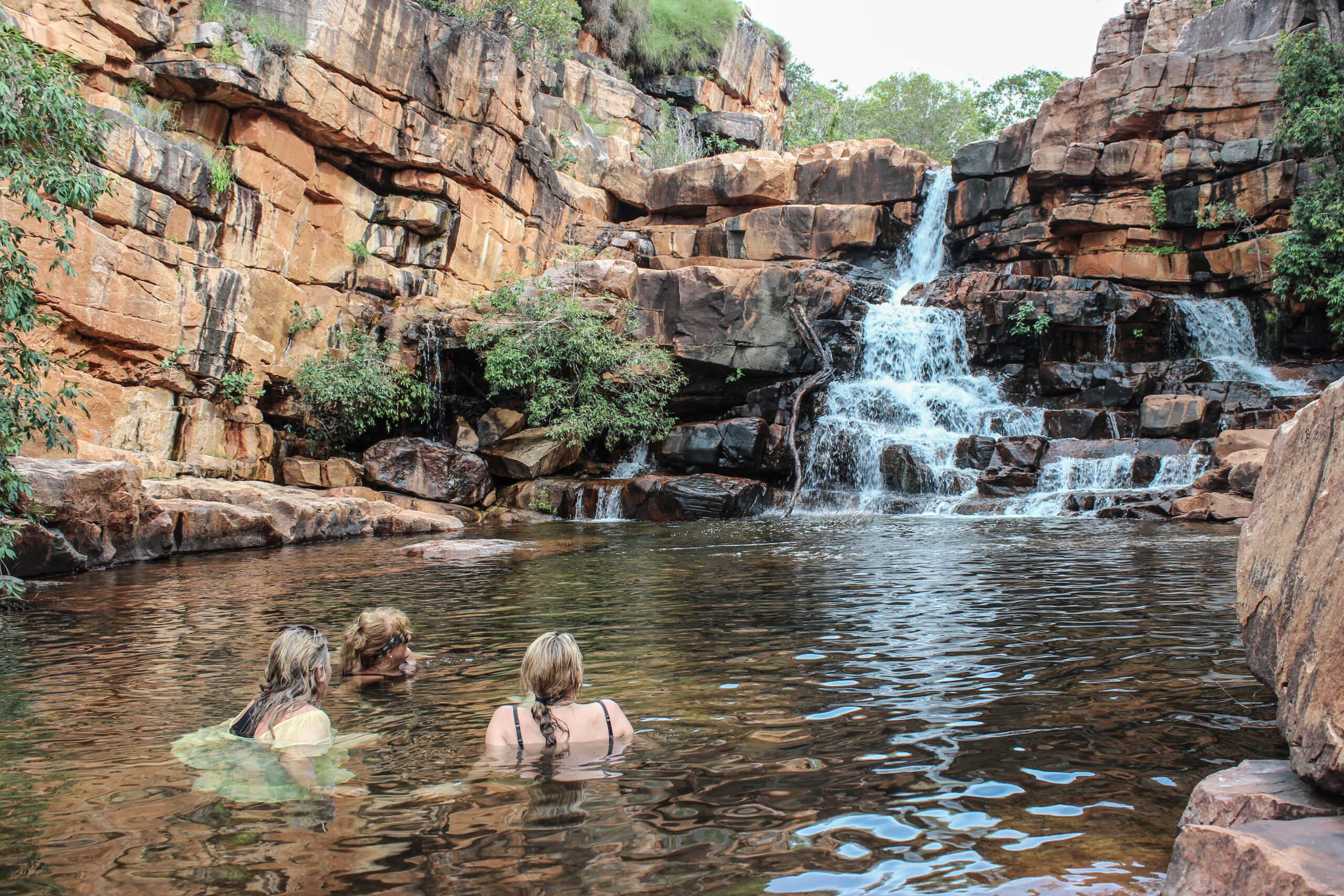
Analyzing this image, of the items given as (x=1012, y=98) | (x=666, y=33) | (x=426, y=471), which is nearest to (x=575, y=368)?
(x=426, y=471)

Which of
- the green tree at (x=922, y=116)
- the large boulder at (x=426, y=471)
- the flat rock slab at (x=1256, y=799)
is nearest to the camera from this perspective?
the flat rock slab at (x=1256, y=799)

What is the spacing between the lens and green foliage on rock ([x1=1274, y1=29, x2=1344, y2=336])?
20781mm

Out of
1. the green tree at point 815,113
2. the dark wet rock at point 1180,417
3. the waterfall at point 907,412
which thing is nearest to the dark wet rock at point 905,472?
the waterfall at point 907,412

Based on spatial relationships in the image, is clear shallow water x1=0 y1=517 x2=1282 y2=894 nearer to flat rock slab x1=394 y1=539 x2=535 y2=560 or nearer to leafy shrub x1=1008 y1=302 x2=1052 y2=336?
flat rock slab x1=394 y1=539 x2=535 y2=560

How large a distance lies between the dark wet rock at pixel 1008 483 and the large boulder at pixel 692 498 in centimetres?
507

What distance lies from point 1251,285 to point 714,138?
2226 cm

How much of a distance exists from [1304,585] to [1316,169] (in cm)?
2507

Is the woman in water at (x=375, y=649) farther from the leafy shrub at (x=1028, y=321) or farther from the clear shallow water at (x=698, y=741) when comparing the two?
the leafy shrub at (x=1028, y=321)

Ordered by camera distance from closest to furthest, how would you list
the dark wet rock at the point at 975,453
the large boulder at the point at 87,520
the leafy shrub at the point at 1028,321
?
the large boulder at the point at 87,520 → the dark wet rock at the point at 975,453 → the leafy shrub at the point at 1028,321

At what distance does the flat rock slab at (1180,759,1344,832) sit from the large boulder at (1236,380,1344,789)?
0.06m

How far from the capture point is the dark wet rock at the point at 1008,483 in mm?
18422

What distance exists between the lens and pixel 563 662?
4.21m

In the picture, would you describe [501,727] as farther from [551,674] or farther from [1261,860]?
[1261,860]

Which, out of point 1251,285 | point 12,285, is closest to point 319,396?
point 12,285
